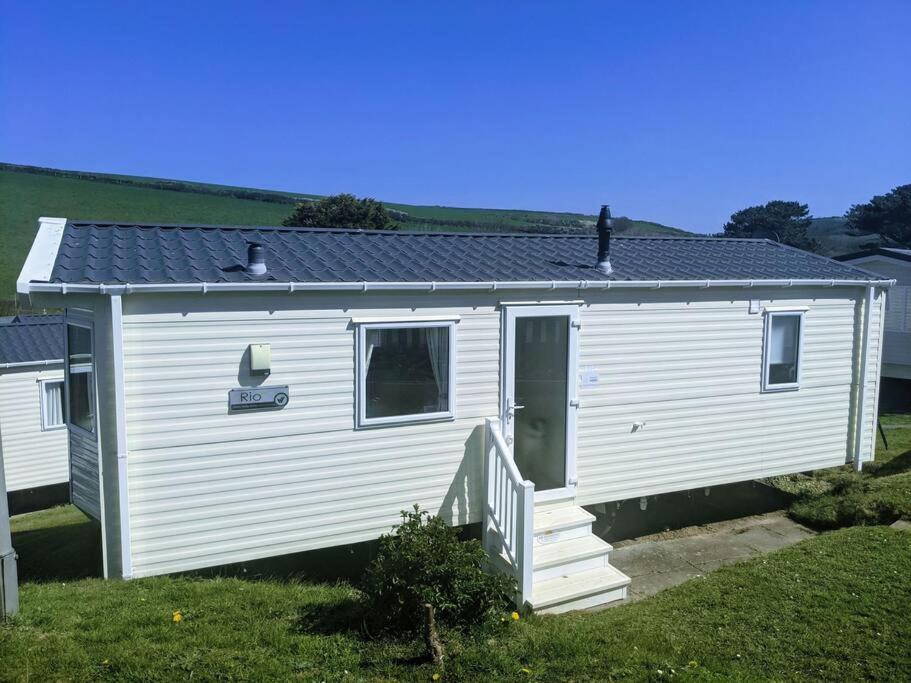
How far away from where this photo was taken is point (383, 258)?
7.52m

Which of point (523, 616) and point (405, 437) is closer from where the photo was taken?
point (523, 616)

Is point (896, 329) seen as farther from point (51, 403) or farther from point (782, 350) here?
point (51, 403)

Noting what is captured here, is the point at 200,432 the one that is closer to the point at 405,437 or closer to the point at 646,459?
the point at 405,437

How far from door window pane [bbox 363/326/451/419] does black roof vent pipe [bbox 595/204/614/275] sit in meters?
2.12

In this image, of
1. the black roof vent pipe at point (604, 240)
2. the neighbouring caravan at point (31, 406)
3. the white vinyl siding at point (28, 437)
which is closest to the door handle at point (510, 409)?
the black roof vent pipe at point (604, 240)

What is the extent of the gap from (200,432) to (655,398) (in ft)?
16.5

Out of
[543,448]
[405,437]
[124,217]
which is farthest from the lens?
[124,217]

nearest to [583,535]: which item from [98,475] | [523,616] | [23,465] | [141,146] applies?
[523,616]

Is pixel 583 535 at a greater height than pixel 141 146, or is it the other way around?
pixel 141 146

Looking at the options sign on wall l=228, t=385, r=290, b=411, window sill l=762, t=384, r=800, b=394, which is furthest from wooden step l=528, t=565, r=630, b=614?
window sill l=762, t=384, r=800, b=394

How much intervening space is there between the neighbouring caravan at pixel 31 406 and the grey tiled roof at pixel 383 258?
8.57m

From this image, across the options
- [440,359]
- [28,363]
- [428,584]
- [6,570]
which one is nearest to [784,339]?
[440,359]

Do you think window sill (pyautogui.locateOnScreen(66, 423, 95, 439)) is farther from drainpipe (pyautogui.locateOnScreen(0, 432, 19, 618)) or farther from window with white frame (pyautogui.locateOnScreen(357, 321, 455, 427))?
window with white frame (pyautogui.locateOnScreen(357, 321, 455, 427))

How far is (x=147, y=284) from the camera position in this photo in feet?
19.0
